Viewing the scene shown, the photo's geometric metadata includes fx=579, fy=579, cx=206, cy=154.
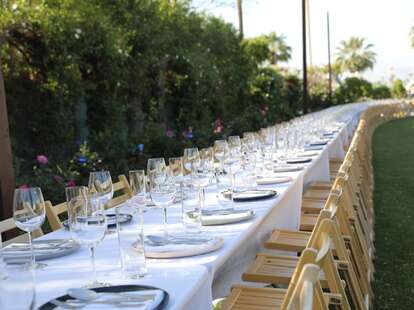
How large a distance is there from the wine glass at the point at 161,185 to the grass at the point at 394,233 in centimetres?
187

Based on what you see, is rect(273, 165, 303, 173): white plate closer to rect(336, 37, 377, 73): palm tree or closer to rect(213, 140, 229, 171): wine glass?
rect(213, 140, 229, 171): wine glass

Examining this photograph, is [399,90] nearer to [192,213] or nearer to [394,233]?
[394,233]

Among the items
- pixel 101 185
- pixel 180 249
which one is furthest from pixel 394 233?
pixel 180 249

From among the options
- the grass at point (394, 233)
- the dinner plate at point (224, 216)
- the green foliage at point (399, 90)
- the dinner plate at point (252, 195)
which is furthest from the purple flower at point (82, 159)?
the green foliage at point (399, 90)

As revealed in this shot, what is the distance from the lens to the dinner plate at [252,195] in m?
3.28

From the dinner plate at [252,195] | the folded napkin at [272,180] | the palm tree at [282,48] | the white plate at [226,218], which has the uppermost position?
the palm tree at [282,48]

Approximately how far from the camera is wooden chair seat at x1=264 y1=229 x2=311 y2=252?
140 inches

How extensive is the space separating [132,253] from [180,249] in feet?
0.79

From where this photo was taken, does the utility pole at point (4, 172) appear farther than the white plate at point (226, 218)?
Yes

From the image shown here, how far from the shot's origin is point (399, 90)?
4275 cm

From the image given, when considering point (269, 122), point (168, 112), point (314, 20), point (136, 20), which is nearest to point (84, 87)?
point (136, 20)

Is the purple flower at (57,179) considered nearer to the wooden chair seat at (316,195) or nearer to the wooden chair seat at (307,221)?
the wooden chair seat at (316,195)

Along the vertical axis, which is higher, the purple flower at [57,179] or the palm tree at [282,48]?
the palm tree at [282,48]

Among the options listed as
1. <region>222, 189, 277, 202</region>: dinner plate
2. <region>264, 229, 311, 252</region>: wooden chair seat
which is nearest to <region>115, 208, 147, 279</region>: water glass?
<region>222, 189, 277, 202</region>: dinner plate
